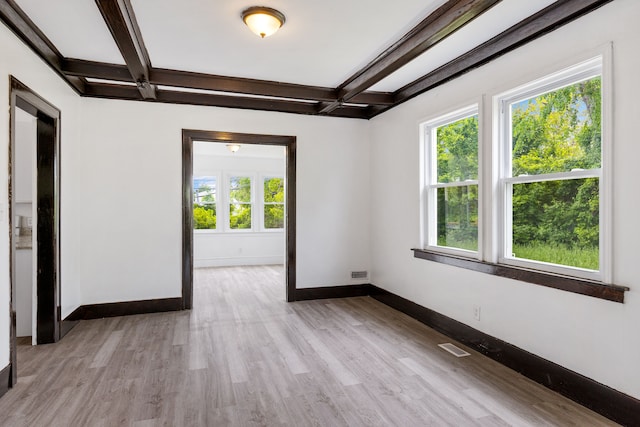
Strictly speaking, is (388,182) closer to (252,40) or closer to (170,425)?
(252,40)

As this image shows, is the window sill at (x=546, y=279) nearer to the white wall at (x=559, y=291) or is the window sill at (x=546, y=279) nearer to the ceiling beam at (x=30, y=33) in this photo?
the white wall at (x=559, y=291)

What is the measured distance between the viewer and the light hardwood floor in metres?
2.28

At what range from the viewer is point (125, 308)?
14.3ft

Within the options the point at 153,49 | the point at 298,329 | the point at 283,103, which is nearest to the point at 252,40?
the point at 153,49

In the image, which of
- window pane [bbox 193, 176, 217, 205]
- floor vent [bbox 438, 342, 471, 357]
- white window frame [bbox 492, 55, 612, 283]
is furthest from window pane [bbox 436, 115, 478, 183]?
window pane [bbox 193, 176, 217, 205]

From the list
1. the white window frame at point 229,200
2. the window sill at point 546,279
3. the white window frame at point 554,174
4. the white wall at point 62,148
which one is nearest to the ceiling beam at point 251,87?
the white wall at point 62,148

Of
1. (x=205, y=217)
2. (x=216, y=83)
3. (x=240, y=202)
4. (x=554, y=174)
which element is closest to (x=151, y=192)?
(x=216, y=83)

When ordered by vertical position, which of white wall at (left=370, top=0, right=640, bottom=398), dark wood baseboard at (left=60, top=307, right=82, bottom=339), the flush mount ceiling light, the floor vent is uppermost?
the flush mount ceiling light

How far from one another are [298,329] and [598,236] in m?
2.74

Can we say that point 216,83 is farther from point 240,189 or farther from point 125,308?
point 240,189

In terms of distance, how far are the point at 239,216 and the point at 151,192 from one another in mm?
3867

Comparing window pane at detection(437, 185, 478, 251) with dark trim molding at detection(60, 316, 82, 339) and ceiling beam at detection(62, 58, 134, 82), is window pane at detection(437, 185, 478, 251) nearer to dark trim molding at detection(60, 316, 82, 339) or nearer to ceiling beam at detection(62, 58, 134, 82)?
ceiling beam at detection(62, 58, 134, 82)

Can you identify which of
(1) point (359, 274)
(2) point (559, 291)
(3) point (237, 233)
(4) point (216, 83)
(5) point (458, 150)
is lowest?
(1) point (359, 274)

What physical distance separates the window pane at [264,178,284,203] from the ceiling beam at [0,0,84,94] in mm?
5101
